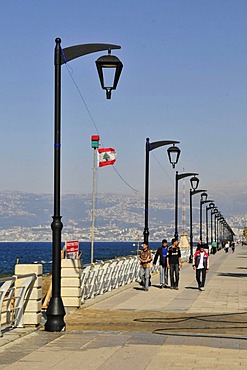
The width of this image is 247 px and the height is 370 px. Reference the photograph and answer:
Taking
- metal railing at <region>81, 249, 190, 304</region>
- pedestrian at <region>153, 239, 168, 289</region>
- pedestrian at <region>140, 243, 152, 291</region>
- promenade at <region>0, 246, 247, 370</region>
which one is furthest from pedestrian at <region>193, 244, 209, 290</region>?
promenade at <region>0, 246, 247, 370</region>

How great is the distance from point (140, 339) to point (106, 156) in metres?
17.0

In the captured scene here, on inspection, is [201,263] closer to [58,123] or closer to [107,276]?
[107,276]

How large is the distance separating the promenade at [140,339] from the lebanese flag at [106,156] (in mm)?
8566

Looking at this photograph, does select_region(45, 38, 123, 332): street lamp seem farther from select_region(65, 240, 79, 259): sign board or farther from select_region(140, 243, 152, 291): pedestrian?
select_region(140, 243, 152, 291): pedestrian

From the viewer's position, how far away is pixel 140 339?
13.8 m

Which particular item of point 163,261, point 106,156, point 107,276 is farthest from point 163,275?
point 106,156

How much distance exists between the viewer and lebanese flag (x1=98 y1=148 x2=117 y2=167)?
2994 centimetres

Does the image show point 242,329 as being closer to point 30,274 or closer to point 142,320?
point 142,320

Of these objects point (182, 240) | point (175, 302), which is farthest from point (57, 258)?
point (182, 240)

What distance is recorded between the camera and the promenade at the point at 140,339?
1130cm

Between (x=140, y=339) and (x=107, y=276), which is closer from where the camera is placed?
(x=140, y=339)

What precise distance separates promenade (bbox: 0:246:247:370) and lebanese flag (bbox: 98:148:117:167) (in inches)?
337

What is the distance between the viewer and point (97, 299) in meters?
22.8

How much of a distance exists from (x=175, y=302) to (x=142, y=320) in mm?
5127
